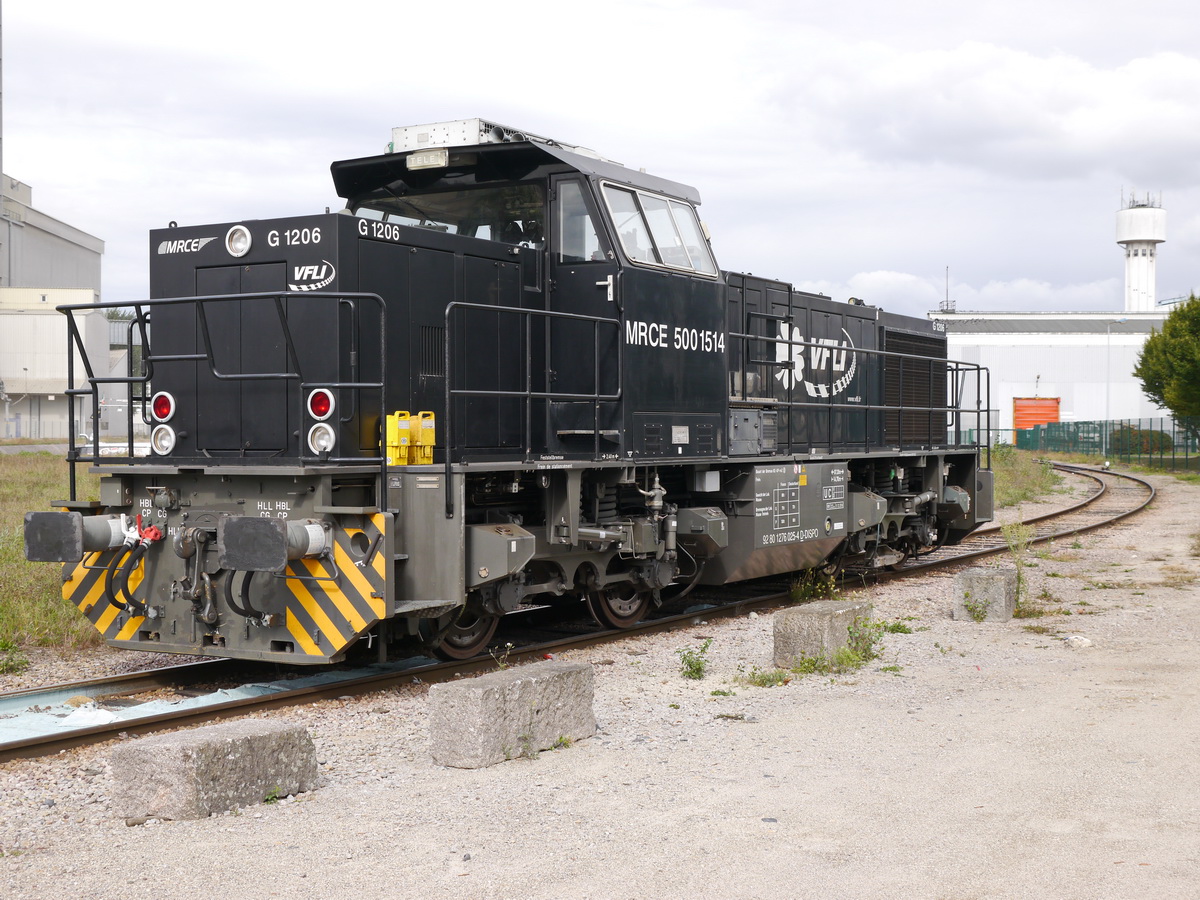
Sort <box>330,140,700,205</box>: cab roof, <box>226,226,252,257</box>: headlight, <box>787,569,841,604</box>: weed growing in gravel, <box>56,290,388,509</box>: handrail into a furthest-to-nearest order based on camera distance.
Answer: <box>787,569,841,604</box>: weed growing in gravel
<box>330,140,700,205</box>: cab roof
<box>226,226,252,257</box>: headlight
<box>56,290,388,509</box>: handrail

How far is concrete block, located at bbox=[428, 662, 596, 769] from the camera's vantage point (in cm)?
564

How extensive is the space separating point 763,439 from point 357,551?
497cm

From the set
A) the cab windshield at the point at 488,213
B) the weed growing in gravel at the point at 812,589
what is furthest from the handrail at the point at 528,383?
the weed growing in gravel at the point at 812,589

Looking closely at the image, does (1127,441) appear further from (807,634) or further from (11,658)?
(11,658)

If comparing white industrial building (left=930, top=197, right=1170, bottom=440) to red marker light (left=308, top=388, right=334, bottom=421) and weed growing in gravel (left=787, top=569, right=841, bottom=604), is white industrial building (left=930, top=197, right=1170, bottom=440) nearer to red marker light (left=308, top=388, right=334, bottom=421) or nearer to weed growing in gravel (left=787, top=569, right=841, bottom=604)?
weed growing in gravel (left=787, top=569, right=841, bottom=604)

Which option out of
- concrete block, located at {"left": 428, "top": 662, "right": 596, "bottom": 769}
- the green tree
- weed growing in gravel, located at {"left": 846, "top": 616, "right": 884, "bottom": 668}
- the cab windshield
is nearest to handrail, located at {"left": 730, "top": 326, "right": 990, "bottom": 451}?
the cab windshield

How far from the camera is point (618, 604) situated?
31.8 ft

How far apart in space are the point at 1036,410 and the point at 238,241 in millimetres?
64395

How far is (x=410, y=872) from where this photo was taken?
4.26 metres

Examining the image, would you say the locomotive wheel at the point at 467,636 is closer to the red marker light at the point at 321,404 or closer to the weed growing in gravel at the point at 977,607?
the red marker light at the point at 321,404

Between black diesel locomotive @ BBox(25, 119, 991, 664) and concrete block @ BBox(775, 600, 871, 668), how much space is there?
58.0 inches

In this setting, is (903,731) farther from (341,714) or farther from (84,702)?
(84,702)

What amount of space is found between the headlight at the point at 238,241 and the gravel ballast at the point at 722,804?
3084 mm

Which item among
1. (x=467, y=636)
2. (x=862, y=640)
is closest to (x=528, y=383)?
(x=467, y=636)
